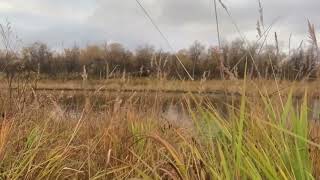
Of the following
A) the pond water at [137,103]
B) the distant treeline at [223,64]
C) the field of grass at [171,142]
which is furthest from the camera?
the pond water at [137,103]

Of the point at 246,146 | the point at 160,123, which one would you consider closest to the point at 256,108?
the point at 246,146

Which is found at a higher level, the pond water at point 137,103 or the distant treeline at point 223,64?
the distant treeline at point 223,64

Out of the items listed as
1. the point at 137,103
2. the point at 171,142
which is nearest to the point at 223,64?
the point at 171,142

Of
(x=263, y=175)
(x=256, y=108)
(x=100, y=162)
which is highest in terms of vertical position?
(x=256, y=108)

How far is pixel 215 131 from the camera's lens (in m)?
2.81

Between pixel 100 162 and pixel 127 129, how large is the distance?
2.32 feet

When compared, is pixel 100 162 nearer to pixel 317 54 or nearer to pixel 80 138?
pixel 80 138

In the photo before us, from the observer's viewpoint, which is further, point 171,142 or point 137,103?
point 137,103

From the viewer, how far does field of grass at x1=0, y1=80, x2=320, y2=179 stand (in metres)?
2.04

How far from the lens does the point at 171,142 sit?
3.02 metres

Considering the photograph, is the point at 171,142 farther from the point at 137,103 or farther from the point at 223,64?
the point at 137,103

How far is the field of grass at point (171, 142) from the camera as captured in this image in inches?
Answer: 80.5

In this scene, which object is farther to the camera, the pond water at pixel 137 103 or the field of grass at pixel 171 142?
the pond water at pixel 137 103

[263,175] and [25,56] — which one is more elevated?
[25,56]
